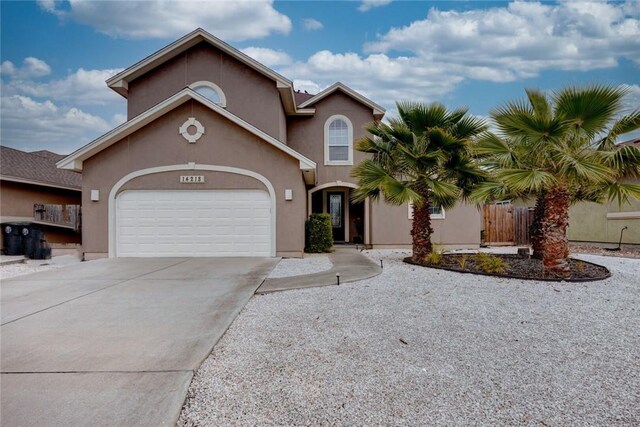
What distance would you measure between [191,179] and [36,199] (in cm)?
794

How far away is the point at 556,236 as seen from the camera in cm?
814

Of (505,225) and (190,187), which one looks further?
(505,225)

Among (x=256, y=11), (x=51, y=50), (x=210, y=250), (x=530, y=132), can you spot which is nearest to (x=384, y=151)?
(x=530, y=132)

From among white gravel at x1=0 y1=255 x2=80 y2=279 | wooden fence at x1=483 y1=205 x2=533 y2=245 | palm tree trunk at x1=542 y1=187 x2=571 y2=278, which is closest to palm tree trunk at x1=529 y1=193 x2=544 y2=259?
palm tree trunk at x1=542 y1=187 x2=571 y2=278

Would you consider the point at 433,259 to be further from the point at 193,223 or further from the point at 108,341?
the point at 108,341

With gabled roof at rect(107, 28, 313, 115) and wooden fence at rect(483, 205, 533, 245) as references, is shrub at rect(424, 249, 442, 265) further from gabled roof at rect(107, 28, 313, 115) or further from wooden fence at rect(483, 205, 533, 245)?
gabled roof at rect(107, 28, 313, 115)

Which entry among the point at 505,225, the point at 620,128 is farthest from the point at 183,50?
the point at 505,225

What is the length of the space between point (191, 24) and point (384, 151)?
965 cm

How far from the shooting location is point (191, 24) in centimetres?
1428

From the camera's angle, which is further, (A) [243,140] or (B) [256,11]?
(B) [256,11]

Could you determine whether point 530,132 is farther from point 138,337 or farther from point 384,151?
point 138,337

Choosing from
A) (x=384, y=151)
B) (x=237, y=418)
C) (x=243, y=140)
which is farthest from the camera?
(x=243, y=140)

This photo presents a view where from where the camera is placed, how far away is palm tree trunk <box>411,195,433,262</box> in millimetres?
10617

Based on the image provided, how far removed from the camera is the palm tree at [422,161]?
32.6 ft
